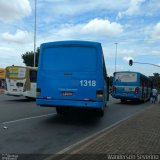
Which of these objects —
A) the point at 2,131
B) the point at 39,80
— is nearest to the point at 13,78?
the point at 39,80

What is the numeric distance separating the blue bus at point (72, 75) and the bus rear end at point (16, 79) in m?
13.3

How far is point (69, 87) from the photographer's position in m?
15.2

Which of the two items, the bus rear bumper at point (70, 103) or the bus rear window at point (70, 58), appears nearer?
the bus rear bumper at point (70, 103)

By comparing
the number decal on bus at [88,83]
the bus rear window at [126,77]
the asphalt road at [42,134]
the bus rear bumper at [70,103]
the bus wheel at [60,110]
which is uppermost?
the bus rear window at [126,77]

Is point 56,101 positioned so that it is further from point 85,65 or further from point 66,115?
point 66,115

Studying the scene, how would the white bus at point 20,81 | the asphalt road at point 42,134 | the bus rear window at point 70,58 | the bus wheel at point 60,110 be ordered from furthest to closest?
the white bus at point 20,81 → the bus wheel at point 60,110 → the bus rear window at point 70,58 → the asphalt road at point 42,134

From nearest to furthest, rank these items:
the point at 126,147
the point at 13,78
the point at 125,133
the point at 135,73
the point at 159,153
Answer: the point at 159,153 < the point at 126,147 < the point at 125,133 < the point at 13,78 < the point at 135,73

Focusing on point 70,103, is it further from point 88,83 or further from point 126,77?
point 126,77

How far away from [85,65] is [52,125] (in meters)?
2.67

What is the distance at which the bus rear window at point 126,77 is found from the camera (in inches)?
1373

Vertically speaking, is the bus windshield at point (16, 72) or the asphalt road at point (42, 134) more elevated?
the bus windshield at point (16, 72)

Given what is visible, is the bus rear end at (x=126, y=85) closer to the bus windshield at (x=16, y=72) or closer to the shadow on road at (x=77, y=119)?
the bus windshield at (x=16, y=72)

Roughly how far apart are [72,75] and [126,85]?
67.3 ft

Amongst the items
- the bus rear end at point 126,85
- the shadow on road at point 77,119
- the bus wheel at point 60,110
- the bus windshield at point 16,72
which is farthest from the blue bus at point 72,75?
the bus rear end at point 126,85
